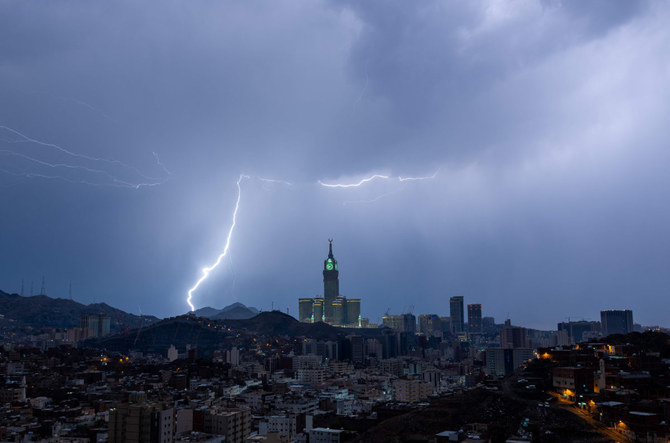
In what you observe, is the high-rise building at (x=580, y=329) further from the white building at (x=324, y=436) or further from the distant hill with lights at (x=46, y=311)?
the white building at (x=324, y=436)

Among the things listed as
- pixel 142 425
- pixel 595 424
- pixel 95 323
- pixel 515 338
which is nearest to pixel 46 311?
pixel 95 323

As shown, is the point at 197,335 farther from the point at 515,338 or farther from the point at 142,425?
the point at 142,425

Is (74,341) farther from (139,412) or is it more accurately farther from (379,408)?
(139,412)

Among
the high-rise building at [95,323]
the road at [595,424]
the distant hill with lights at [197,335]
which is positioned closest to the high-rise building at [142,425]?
the road at [595,424]

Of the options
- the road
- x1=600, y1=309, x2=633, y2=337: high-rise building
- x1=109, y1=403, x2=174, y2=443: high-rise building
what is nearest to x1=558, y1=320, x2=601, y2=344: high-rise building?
x1=600, y1=309, x2=633, y2=337: high-rise building

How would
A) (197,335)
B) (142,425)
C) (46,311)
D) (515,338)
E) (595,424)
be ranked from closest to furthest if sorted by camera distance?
1. (142,425)
2. (595,424)
3. (515,338)
4. (197,335)
5. (46,311)

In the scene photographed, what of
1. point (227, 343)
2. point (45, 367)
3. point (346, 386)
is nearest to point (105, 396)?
point (45, 367)
